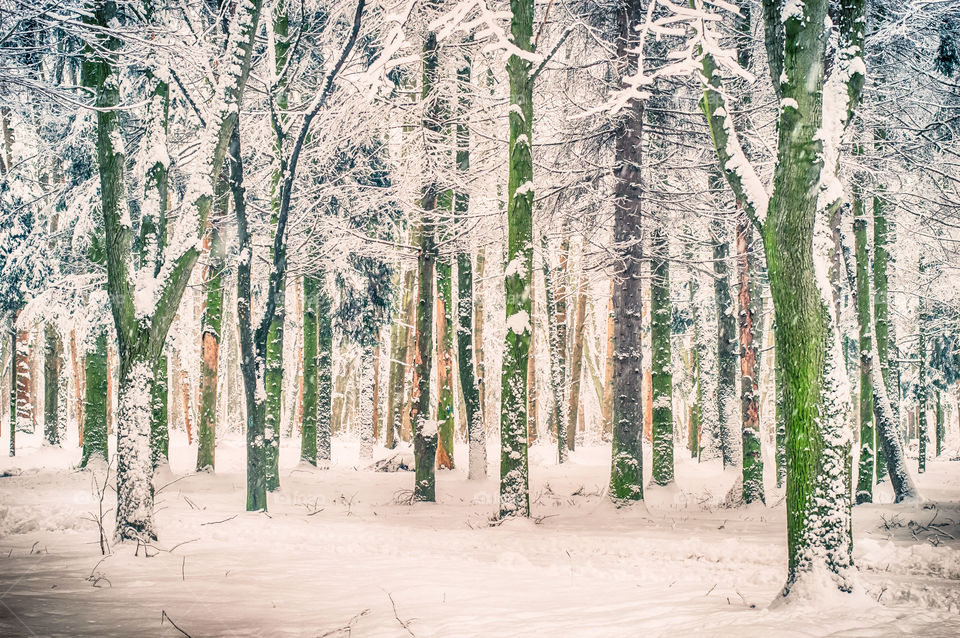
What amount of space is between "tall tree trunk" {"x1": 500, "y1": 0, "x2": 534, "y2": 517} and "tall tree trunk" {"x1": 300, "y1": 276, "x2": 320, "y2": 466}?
8600 millimetres

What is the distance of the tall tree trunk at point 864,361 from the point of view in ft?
38.2

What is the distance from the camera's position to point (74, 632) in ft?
11.8

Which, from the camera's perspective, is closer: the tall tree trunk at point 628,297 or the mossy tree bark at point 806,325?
the mossy tree bark at point 806,325

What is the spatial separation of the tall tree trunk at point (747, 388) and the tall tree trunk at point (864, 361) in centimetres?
189

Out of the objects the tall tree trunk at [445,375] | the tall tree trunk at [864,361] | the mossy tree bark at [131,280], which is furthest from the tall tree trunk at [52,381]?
the tall tree trunk at [864,361]

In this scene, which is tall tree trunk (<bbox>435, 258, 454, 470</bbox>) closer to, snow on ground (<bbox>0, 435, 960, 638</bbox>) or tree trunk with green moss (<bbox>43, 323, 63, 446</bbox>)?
snow on ground (<bbox>0, 435, 960, 638</bbox>)

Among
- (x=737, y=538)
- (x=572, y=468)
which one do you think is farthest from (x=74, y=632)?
(x=572, y=468)

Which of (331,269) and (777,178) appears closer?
(777,178)

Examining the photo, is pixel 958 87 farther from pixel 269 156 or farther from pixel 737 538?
pixel 269 156

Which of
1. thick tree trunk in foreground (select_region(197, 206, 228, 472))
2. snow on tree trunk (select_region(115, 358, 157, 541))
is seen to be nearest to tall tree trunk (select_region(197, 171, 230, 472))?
thick tree trunk in foreground (select_region(197, 206, 228, 472))

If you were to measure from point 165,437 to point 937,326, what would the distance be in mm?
24795

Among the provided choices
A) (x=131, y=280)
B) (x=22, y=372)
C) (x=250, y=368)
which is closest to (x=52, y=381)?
(x=22, y=372)

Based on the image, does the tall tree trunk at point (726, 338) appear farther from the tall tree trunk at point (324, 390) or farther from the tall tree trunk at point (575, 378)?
the tall tree trunk at point (324, 390)

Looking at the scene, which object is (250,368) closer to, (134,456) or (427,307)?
(134,456)
